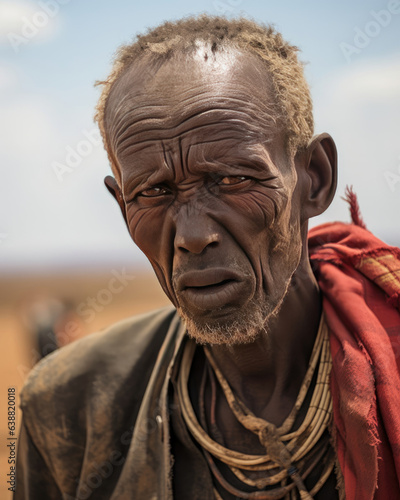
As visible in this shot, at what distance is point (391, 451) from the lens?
217 cm

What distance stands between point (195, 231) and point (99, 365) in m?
1.19

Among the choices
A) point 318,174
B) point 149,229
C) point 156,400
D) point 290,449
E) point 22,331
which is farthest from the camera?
point 22,331

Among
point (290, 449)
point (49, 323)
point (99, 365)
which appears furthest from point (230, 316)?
point (49, 323)

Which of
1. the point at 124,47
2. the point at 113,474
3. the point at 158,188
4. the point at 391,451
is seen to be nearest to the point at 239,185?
the point at 158,188

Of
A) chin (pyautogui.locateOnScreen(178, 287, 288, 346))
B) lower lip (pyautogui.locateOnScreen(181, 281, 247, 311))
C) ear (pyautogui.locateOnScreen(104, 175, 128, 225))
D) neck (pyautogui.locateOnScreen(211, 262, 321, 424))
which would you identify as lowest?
neck (pyautogui.locateOnScreen(211, 262, 321, 424))

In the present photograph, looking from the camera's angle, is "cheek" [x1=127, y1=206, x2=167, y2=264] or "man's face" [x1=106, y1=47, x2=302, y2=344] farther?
"cheek" [x1=127, y1=206, x2=167, y2=264]

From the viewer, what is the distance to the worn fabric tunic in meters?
2.18

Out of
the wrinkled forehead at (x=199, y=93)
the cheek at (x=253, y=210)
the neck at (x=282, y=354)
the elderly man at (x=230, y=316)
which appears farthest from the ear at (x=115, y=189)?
the neck at (x=282, y=354)

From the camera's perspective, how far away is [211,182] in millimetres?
2209

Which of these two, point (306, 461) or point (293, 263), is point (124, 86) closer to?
point (293, 263)

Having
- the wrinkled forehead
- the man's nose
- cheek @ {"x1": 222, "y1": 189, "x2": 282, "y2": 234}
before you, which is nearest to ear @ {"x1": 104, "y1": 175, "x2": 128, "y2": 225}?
the wrinkled forehead

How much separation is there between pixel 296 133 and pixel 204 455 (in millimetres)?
1397

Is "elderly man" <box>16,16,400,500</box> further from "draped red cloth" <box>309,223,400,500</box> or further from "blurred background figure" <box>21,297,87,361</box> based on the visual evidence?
"blurred background figure" <box>21,297,87,361</box>

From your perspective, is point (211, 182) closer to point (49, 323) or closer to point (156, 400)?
point (156, 400)
